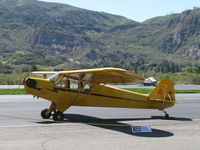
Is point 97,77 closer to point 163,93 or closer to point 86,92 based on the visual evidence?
point 86,92

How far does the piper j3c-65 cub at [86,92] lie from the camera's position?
12938mm

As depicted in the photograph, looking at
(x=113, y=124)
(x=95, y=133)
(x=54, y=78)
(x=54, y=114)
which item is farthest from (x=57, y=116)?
(x=95, y=133)

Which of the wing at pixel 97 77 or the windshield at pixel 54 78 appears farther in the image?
the windshield at pixel 54 78

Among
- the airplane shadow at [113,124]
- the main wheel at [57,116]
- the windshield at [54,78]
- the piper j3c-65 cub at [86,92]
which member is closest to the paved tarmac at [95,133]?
the airplane shadow at [113,124]

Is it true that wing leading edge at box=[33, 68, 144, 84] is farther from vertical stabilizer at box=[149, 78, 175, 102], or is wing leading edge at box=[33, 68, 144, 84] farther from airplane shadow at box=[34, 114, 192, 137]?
vertical stabilizer at box=[149, 78, 175, 102]

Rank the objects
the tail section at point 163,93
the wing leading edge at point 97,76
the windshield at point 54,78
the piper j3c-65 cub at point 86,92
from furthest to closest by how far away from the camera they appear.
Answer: the tail section at point 163,93 → the windshield at point 54,78 → the piper j3c-65 cub at point 86,92 → the wing leading edge at point 97,76

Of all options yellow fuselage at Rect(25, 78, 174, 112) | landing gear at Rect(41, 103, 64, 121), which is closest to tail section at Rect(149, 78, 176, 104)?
yellow fuselage at Rect(25, 78, 174, 112)

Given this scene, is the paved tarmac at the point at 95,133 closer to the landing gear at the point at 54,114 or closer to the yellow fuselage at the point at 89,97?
the landing gear at the point at 54,114

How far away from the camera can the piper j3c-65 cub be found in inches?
509

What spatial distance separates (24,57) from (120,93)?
523ft

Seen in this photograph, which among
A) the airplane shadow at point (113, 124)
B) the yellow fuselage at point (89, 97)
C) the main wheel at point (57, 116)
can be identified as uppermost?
the yellow fuselage at point (89, 97)

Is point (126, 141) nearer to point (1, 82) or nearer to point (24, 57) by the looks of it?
point (1, 82)

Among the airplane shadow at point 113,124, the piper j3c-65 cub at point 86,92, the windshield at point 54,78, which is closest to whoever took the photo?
the airplane shadow at point 113,124

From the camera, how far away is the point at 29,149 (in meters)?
8.68
